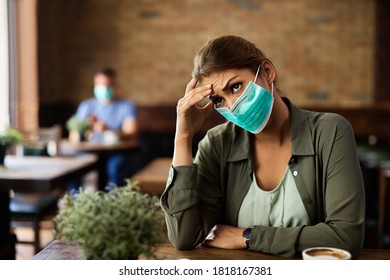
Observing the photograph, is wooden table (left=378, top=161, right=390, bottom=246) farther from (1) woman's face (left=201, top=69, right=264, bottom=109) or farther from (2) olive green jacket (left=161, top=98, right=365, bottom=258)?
(1) woman's face (left=201, top=69, right=264, bottom=109)

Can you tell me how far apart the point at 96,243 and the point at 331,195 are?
675 millimetres

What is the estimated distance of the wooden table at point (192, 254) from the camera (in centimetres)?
134

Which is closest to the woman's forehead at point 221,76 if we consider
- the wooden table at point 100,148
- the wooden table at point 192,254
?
the wooden table at point 192,254

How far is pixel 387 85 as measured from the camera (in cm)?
615

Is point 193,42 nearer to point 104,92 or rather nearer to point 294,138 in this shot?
point 104,92

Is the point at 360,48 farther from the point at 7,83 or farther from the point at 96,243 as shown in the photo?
the point at 96,243

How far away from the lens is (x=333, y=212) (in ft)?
4.66

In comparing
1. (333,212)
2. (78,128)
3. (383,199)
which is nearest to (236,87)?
(333,212)

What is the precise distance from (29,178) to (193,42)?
13.0 ft

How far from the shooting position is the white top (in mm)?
1516

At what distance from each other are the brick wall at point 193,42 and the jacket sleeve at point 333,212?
490 cm

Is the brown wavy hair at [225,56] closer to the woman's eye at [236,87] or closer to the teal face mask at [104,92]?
the woman's eye at [236,87]

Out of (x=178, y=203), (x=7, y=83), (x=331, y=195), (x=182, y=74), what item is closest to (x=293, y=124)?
(x=331, y=195)
